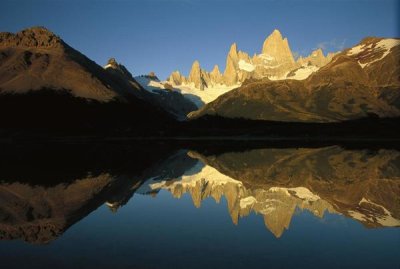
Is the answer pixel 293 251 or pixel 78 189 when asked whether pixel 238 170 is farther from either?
pixel 293 251

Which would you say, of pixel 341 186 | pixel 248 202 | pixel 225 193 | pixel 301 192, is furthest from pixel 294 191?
pixel 248 202

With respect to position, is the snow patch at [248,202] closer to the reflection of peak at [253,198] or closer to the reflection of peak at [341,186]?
the reflection of peak at [253,198]

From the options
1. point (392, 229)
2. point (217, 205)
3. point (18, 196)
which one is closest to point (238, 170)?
point (217, 205)

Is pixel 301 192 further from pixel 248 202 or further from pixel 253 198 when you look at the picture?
pixel 248 202

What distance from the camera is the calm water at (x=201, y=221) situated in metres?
19.4

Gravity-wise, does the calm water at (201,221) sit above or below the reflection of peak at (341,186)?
above

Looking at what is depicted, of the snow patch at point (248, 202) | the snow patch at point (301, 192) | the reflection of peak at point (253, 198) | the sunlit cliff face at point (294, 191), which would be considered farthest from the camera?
the snow patch at point (301, 192)

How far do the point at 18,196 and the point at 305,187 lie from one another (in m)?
27.6

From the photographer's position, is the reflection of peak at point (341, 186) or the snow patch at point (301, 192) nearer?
the reflection of peak at point (341, 186)

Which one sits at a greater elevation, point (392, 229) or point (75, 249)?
point (75, 249)

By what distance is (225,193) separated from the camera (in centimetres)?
4222

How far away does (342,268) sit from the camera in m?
17.7

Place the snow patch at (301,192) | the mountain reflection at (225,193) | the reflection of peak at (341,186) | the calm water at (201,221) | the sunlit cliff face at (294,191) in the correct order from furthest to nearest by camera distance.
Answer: the snow patch at (301,192) < the reflection of peak at (341,186) < the sunlit cliff face at (294,191) < the mountain reflection at (225,193) < the calm water at (201,221)

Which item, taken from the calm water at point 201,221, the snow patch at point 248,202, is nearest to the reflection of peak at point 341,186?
the calm water at point 201,221
